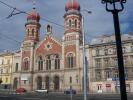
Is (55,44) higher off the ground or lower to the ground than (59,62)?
higher

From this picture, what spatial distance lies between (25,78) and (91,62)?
2090 cm

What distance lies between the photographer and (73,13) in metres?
65.6

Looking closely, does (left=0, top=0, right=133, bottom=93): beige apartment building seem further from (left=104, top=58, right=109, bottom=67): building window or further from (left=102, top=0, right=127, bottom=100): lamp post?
(left=102, top=0, right=127, bottom=100): lamp post

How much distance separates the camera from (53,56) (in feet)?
218

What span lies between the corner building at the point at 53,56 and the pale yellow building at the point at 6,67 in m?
5.34

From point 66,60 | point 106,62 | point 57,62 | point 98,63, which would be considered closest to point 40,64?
point 57,62

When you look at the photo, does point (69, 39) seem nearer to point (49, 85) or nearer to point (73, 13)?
point (73, 13)

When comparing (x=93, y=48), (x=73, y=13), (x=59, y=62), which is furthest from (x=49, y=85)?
(x=73, y=13)

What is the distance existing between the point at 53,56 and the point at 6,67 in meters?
19.8

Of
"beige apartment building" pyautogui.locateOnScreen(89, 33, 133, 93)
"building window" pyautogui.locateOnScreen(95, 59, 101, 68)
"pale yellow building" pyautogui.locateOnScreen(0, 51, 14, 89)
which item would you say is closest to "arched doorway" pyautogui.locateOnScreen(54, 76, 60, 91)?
"beige apartment building" pyautogui.locateOnScreen(89, 33, 133, 93)

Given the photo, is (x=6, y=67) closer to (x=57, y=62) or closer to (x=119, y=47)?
(x=57, y=62)

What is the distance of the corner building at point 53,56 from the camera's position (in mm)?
62150

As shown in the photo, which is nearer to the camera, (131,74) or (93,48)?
(131,74)

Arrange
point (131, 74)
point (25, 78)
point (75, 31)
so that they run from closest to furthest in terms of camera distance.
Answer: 1. point (131, 74)
2. point (75, 31)
3. point (25, 78)
